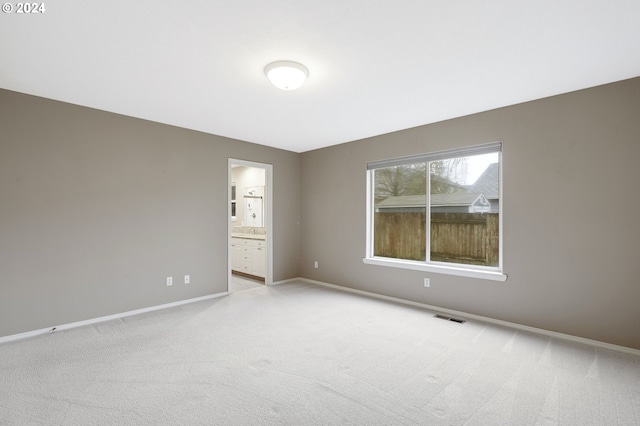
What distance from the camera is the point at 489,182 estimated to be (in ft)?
11.9

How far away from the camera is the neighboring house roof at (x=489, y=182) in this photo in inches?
140

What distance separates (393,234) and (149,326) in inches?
135

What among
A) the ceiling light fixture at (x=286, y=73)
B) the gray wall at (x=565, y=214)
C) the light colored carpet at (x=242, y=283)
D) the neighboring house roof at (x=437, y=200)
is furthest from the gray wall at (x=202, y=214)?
the ceiling light fixture at (x=286, y=73)

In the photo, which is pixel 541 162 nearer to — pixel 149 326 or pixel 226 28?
pixel 226 28

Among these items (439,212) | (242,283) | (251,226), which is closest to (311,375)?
(439,212)

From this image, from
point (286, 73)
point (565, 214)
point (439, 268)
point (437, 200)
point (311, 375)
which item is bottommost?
point (311, 375)

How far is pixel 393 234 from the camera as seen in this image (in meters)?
4.63

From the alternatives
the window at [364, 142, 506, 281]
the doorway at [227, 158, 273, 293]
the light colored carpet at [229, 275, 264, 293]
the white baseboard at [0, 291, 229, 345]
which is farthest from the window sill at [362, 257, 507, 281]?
the white baseboard at [0, 291, 229, 345]

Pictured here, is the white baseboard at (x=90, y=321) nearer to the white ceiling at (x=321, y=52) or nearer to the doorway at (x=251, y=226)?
the doorway at (x=251, y=226)

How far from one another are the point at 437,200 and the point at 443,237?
0.51 meters

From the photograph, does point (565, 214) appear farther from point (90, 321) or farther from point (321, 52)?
point (90, 321)

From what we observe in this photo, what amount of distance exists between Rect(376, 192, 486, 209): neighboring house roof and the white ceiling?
1.06 m

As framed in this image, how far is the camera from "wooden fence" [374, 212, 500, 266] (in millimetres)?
3643

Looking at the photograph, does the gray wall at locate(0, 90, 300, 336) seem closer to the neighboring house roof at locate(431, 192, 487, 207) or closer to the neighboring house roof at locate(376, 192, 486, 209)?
the neighboring house roof at locate(376, 192, 486, 209)
